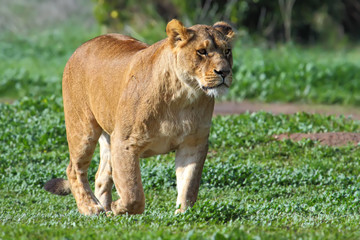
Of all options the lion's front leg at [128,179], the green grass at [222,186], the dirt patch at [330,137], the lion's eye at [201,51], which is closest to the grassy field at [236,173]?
the green grass at [222,186]

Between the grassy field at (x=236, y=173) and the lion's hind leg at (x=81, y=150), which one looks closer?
the grassy field at (x=236, y=173)

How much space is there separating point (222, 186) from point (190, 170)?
193cm

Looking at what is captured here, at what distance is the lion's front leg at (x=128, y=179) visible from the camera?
5.47 meters

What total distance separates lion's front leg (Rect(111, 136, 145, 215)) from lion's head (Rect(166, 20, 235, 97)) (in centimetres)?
77

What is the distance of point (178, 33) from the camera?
17.4ft

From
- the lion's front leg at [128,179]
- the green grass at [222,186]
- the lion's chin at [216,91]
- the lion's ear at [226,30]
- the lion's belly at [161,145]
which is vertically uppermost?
the lion's ear at [226,30]

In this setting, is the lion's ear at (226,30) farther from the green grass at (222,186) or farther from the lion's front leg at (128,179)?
the green grass at (222,186)

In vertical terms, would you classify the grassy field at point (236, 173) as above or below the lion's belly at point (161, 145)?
below

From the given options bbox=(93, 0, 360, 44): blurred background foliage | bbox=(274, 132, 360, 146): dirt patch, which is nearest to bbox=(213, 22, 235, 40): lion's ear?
bbox=(274, 132, 360, 146): dirt patch

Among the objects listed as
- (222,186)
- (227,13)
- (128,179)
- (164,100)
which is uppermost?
(227,13)

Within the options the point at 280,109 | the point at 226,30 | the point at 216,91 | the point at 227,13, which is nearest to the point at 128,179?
the point at 216,91

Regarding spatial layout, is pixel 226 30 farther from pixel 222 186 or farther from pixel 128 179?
pixel 222 186

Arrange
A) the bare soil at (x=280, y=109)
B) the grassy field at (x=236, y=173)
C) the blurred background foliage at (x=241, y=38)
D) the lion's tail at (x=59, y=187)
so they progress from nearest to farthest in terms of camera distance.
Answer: the grassy field at (x=236, y=173), the lion's tail at (x=59, y=187), the bare soil at (x=280, y=109), the blurred background foliage at (x=241, y=38)

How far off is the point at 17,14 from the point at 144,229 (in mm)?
18070
